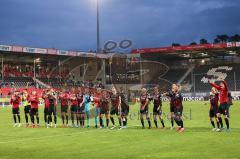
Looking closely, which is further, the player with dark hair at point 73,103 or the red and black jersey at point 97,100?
the player with dark hair at point 73,103

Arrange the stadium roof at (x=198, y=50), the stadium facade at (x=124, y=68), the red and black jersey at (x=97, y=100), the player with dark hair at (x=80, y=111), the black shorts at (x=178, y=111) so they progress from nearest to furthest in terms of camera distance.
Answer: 1. the black shorts at (x=178, y=111)
2. the red and black jersey at (x=97, y=100)
3. the player with dark hair at (x=80, y=111)
4. the stadium facade at (x=124, y=68)
5. the stadium roof at (x=198, y=50)

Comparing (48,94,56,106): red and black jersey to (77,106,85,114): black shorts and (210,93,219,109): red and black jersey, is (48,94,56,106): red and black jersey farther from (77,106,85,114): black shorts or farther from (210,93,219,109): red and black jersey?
(210,93,219,109): red and black jersey

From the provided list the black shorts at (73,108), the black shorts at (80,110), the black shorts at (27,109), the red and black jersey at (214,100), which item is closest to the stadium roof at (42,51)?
the black shorts at (27,109)

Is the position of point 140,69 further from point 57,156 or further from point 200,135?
point 57,156

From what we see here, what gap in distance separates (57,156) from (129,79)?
52.9 metres

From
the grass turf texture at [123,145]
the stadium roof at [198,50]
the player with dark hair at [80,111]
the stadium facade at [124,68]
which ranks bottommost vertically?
the grass turf texture at [123,145]

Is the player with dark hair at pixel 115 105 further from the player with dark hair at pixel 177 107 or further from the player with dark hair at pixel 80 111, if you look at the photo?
the player with dark hair at pixel 177 107

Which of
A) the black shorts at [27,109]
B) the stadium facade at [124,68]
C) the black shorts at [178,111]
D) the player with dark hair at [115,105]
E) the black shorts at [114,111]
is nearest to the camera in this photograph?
the black shorts at [178,111]

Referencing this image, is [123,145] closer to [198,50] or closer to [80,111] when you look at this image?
[80,111]

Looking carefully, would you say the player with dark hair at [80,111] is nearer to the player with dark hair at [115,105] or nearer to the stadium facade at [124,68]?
the player with dark hair at [115,105]

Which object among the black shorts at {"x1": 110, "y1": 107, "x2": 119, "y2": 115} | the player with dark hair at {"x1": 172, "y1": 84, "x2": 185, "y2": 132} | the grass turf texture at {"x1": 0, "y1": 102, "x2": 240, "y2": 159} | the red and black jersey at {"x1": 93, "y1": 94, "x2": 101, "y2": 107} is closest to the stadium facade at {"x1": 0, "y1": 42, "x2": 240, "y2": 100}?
the red and black jersey at {"x1": 93, "y1": 94, "x2": 101, "y2": 107}

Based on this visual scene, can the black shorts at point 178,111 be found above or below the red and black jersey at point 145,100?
below

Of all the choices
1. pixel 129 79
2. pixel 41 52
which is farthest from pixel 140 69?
pixel 41 52

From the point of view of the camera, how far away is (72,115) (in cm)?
2441
